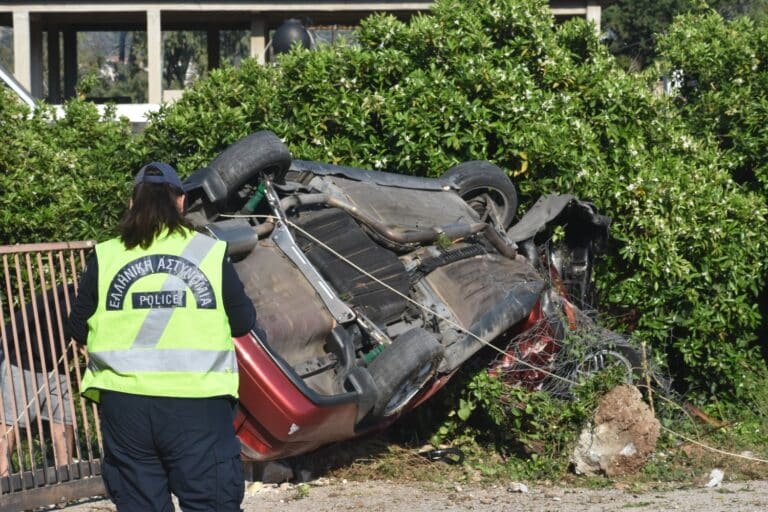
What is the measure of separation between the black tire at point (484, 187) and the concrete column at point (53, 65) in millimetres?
19676

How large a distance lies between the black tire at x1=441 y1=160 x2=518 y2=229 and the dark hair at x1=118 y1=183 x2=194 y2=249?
3880 mm

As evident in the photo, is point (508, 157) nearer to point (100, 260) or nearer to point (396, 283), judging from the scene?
point (396, 283)

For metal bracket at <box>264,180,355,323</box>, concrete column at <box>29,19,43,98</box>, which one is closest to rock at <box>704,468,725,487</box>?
metal bracket at <box>264,180,355,323</box>

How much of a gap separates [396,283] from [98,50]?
5752 cm

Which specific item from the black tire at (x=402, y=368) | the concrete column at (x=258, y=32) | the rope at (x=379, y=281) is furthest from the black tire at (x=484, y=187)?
the concrete column at (x=258, y=32)

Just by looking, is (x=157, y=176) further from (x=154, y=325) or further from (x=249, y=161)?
(x=249, y=161)

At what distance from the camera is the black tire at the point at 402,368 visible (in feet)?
18.9

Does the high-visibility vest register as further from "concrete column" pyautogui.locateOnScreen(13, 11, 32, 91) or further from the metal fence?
"concrete column" pyautogui.locateOnScreen(13, 11, 32, 91)

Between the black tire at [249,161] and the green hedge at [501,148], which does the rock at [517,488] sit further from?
the black tire at [249,161]

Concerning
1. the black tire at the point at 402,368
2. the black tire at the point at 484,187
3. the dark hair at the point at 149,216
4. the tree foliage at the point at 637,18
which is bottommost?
the black tire at the point at 402,368

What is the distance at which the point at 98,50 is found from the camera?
199 ft

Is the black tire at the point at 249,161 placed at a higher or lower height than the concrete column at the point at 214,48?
lower

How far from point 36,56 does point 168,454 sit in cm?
2222

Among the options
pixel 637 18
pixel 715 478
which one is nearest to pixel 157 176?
pixel 715 478
